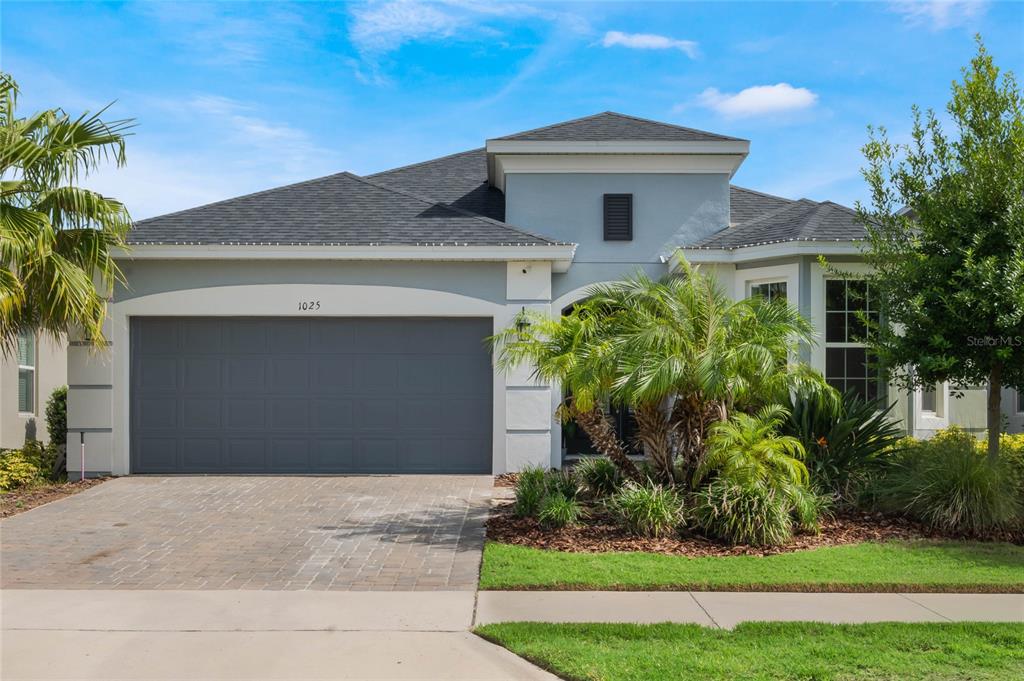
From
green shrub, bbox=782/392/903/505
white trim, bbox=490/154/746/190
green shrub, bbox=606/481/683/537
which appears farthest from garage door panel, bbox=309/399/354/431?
green shrub, bbox=782/392/903/505

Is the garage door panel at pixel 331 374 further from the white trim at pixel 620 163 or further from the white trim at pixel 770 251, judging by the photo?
the white trim at pixel 770 251

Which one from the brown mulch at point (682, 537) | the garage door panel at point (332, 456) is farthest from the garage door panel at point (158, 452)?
the brown mulch at point (682, 537)

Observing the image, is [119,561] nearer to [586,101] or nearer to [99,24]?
[99,24]

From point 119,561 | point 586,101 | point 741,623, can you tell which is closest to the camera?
point 741,623

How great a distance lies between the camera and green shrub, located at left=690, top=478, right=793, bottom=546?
8.49 m

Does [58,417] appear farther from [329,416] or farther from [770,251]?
[770,251]

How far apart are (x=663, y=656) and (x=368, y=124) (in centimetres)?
1415

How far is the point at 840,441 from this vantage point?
10.3m

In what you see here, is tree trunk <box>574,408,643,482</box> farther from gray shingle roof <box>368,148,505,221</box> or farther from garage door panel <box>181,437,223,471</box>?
gray shingle roof <box>368,148,505,221</box>

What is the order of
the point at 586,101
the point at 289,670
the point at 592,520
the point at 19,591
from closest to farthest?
1. the point at 289,670
2. the point at 19,591
3. the point at 592,520
4. the point at 586,101

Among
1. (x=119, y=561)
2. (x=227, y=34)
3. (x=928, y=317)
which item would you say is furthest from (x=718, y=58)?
(x=119, y=561)

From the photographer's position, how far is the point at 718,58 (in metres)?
14.3

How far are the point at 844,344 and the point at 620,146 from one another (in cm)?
525
